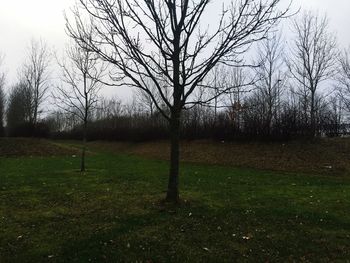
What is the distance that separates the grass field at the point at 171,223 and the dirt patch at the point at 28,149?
14614 millimetres

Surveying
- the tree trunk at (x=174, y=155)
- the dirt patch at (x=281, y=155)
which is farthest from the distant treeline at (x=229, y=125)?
the tree trunk at (x=174, y=155)

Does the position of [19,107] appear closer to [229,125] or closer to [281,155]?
[229,125]

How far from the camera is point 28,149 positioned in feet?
86.3

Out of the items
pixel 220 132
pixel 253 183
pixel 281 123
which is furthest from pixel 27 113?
pixel 253 183

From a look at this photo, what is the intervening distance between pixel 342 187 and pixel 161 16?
754 cm

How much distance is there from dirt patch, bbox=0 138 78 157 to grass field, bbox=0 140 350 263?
47.9 ft

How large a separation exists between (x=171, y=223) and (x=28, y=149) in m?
21.8

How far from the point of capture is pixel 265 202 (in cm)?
870

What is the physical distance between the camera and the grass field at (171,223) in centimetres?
550

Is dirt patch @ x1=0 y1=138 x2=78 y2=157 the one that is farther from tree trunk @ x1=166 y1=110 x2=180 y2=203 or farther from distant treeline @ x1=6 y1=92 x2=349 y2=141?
tree trunk @ x1=166 y1=110 x2=180 y2=203

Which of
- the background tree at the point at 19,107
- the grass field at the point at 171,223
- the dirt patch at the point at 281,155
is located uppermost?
the background tree at the point at 19,107

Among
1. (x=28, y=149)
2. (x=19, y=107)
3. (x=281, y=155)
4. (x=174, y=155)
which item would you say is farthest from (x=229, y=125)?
(x=19, y=107)

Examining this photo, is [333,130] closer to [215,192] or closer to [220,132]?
[220,132]

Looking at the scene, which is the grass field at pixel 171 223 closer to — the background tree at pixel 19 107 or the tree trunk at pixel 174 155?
the tree trunk at pixel 174 155
